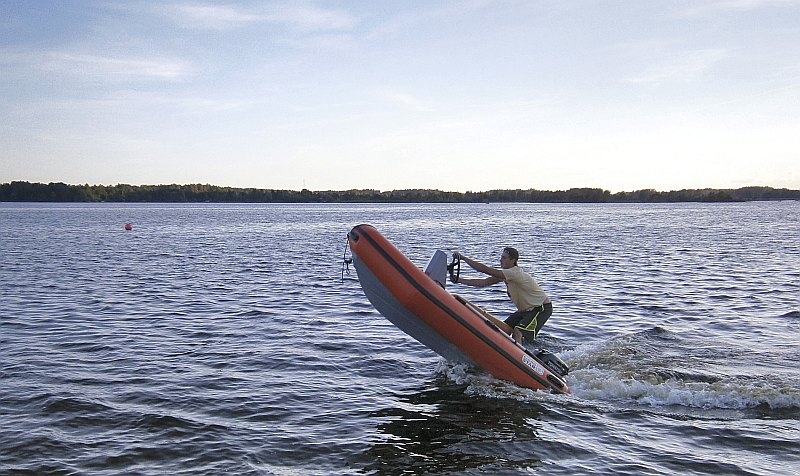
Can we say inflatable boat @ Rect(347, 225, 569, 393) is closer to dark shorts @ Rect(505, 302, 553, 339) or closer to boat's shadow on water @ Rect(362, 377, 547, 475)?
boat's shadow on water @ Rect(362, 377, 547, 475)

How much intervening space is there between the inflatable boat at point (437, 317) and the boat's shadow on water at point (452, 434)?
1.67 ft

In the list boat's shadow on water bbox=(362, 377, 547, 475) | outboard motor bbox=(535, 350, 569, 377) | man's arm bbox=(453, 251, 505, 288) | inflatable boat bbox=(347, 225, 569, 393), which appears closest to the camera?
boat's shadow on water bbox=(362, 377, 547, 475)

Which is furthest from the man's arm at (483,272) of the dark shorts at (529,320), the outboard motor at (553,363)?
the outboard motor at (553,363)

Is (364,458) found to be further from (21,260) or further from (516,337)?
(21,260)

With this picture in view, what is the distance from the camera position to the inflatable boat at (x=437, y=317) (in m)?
8.63

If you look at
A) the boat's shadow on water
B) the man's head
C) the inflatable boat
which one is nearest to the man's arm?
the man's head

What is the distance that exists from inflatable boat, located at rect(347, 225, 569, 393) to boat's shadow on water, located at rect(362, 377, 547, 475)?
51cm

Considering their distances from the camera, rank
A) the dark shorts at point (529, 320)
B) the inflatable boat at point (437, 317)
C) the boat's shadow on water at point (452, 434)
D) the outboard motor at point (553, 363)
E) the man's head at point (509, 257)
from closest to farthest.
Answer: the boat's shadow on water at point (452, 434) → the inflatable boat at point (437, 317) → the outboard motor at point (553, 363) → the man's head at point (509, 257) → the dark shorts at point (529, 320)

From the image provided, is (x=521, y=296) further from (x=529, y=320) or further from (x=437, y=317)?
(x=437, y=317)

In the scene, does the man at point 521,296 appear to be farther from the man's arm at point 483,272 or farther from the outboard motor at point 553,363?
the outboard motor at point 553,363

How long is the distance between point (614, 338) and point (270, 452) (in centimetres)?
778

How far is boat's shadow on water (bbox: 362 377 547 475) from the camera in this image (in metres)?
6.87

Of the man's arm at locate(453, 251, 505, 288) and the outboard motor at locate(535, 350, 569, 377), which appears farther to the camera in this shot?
the outboard motor at locate(535, 350, 569, 377)

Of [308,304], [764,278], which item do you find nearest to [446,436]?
[308,304]
